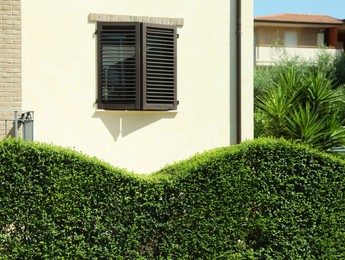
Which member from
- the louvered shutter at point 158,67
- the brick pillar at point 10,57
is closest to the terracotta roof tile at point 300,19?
the louvered shutter at point 158,67

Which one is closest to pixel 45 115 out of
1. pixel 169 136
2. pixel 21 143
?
pixel 169 136

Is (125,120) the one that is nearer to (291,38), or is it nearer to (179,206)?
(179,206)

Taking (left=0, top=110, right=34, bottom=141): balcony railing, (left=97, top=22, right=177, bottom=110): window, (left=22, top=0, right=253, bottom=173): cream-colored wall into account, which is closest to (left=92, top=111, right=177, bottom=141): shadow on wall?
(left=22, top=0, right=253, bottom=173): cream-colored wall

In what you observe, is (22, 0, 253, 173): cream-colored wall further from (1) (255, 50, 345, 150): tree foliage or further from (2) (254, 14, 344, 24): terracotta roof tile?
(2) (254, 14, 344, 24): terracotta roof tile

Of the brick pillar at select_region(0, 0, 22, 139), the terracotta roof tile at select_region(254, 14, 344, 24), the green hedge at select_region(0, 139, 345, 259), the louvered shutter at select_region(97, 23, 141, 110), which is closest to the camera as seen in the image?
the green hedge at select_region(0, 139, 345, 259)

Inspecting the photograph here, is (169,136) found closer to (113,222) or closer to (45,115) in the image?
(45,115)

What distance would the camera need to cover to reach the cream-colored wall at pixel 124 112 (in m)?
10.4

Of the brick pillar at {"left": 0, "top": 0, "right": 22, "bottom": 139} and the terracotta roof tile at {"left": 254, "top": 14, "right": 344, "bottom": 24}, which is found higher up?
the terracotta roof tile at {"left": 254, "top": 14, "right": 344, "bottom": 24}

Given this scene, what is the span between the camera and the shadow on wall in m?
10.8

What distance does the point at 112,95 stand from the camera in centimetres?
1072

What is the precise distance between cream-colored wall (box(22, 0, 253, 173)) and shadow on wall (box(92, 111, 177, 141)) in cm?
2

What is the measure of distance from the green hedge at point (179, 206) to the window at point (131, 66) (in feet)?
10.2

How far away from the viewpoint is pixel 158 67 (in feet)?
35.8

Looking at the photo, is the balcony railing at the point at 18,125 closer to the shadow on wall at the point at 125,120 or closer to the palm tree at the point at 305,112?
the shadow on wall at the point at 125,120
